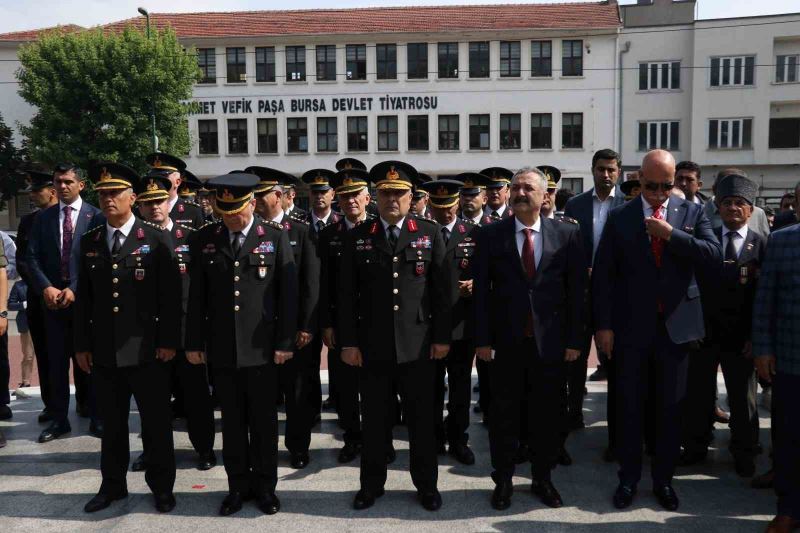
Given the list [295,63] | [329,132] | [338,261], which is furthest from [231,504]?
[295,63]

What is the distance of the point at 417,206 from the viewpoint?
7.14 m

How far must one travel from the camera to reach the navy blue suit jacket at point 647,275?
429 centimetres

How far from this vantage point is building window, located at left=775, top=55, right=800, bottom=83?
33.1 m

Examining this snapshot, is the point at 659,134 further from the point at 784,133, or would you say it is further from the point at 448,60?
the point at 448,60

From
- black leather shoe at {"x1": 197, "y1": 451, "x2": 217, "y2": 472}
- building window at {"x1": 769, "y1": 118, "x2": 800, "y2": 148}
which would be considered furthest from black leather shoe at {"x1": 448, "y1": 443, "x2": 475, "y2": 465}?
building window at {"x1": 769, "y1": 118, "x2": 800, "y2": 148}

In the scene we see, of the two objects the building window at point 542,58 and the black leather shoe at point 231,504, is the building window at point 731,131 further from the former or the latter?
the black leather shoe at point 231,504

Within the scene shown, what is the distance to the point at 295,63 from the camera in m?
34.7

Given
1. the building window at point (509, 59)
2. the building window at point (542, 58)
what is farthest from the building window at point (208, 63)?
the building window at point (542, 58)

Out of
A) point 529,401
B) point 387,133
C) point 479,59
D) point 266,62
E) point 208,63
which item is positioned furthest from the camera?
point 208,63

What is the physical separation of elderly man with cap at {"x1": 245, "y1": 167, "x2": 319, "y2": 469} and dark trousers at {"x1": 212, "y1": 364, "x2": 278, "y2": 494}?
0.44 meters

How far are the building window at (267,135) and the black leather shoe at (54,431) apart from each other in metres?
30.1

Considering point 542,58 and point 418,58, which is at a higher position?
point 418,58

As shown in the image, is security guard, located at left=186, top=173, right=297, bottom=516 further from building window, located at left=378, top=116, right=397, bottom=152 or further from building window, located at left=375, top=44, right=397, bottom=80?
building window, located at left=375, top=44, right=397, bottom=80

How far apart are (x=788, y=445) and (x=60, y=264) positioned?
595 centimetres
